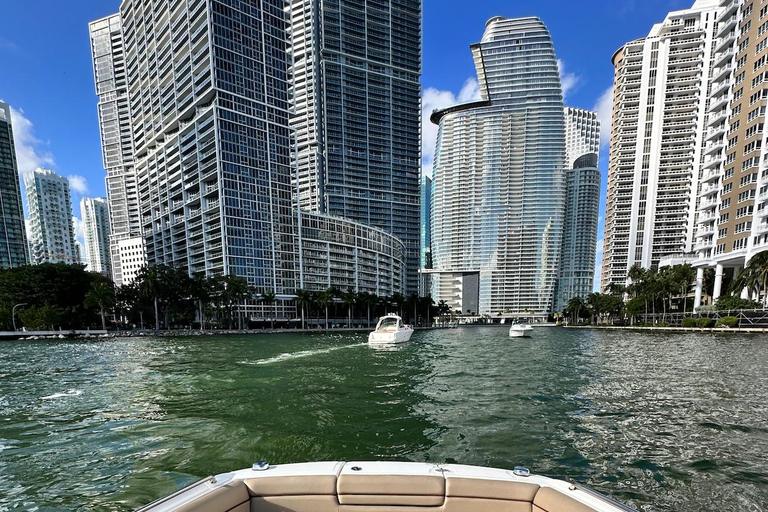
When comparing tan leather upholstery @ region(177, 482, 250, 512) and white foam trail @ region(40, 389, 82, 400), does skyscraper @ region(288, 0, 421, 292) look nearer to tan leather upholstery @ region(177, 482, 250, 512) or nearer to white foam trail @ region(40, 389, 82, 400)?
white foam trail @ region(40, 389, 82, 400)

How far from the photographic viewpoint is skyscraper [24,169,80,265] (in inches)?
5664

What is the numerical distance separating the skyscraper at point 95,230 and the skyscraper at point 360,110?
495 feet

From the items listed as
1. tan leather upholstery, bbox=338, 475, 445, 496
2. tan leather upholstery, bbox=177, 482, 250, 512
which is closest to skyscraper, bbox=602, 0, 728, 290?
tan leather upholstery, bbox=338, 475, 445, 496

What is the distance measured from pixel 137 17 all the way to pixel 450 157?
125 m

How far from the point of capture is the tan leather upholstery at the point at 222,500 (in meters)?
2.73

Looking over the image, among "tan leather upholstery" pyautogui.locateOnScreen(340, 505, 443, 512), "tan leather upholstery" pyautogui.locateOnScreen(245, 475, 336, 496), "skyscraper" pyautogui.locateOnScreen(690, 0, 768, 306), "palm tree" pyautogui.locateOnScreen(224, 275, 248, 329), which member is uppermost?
"skyscraper" pyautogui.locateOnScreen(690, 0, 768, 306)

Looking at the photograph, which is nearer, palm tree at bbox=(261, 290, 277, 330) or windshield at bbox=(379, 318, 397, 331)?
windshield at bbox=(379, 318, 397, 331)

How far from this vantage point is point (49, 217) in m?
148

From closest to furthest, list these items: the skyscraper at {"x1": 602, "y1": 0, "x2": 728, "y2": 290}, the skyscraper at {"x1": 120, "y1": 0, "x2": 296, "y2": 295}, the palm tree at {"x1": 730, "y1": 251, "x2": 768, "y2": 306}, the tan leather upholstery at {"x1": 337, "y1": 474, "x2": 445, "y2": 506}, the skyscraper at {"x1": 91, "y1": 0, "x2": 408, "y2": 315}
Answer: the tan leather upholstery at {"x1": 337, "y1": 474, "x2": 445, "y2": 506}, the palm tree at {"x1": 730, "y1": 251, "x2": 768, "y2": 306}, the skyscraper at {"x1": 120, "y1": 0, "x2": 296, "y2": 295}, the skyscraper at {"x1": 91, "y1": 0, "x2": 408, "y2": 315}, the skyscraper at {"x1": 602, "y1": 0, "x2": 728, "y2": 290}

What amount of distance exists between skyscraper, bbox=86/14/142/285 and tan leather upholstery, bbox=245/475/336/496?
148 metres

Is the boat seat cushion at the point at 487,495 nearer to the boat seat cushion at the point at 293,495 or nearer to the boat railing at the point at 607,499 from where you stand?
the boat railing at the point at 607,499

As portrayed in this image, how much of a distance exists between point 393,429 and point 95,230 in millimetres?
241757

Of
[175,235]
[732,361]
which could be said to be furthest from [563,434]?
[175,235]

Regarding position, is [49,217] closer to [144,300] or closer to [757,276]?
[144,300]
